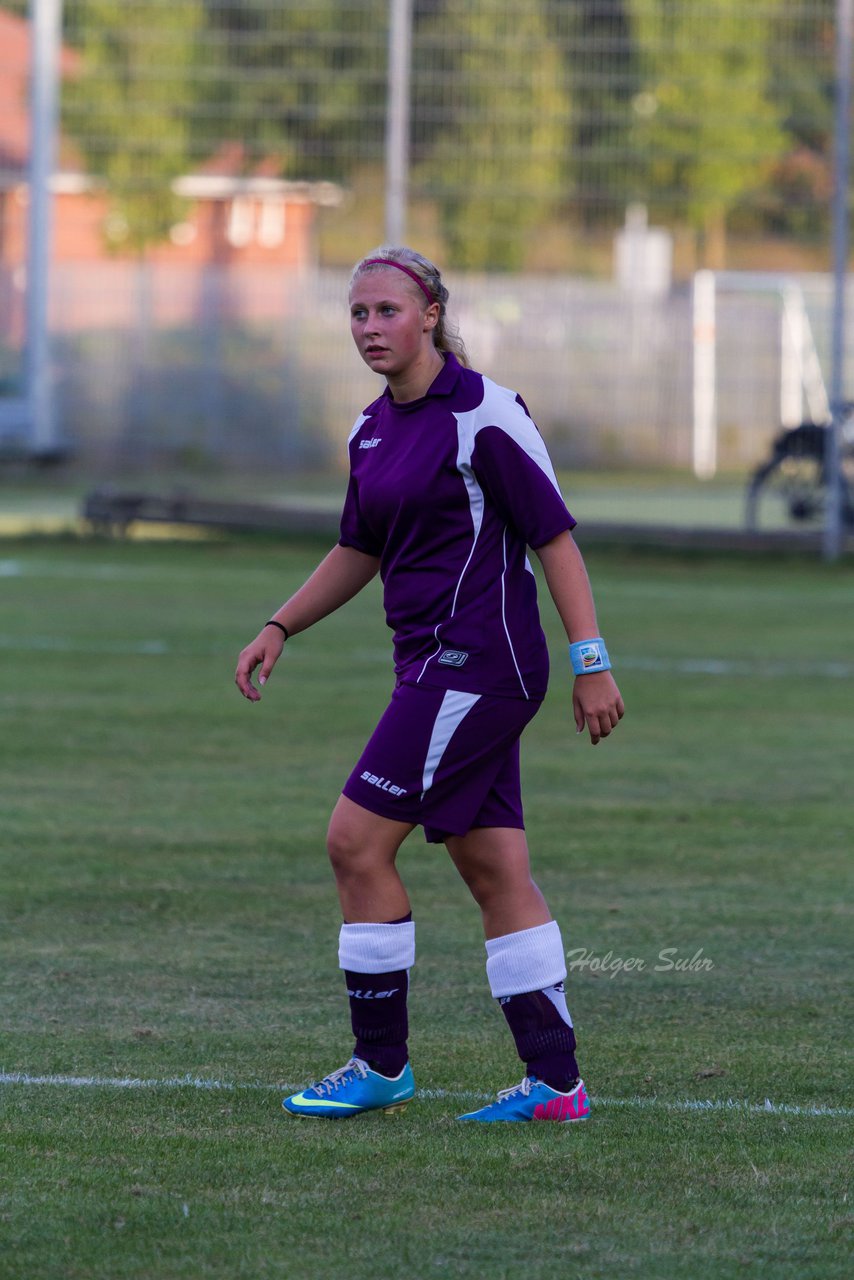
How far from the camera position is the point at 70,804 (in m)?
8.61

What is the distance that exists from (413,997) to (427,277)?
204 cm

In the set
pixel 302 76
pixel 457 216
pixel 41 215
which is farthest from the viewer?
pixel 41 215

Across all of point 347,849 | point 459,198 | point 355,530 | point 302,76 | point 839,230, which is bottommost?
point 347,849

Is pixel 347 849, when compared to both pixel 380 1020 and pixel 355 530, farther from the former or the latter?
pixel 355 530

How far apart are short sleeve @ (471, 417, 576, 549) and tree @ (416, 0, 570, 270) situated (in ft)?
58.0

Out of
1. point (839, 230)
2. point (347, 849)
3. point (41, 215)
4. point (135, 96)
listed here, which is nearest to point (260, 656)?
point (347, 849)

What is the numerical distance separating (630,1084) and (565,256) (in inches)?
938

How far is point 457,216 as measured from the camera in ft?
80.4

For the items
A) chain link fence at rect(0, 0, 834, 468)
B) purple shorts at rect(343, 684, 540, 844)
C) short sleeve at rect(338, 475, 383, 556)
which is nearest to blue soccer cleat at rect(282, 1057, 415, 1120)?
purple shorts at rect(343, 684, 540, 844)

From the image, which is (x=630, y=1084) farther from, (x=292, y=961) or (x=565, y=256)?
(x=565, y=256)

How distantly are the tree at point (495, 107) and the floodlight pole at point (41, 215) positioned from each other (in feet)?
17.0

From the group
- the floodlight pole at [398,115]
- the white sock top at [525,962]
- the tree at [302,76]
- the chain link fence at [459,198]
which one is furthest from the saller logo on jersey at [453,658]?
the tree at [302,76]

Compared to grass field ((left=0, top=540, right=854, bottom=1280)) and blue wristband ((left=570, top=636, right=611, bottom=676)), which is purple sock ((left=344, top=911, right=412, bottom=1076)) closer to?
grass field ((left=0, top=540, right=854, bottom=1280))

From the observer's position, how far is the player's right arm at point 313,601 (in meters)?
5.05
